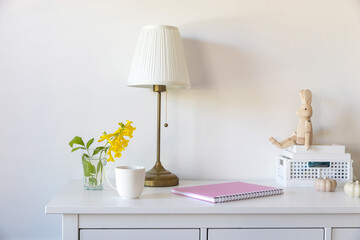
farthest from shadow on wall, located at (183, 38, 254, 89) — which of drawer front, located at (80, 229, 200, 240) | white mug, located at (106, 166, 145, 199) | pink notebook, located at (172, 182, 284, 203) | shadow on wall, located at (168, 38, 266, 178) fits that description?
drawer front, located at (80, 229, 200, 240)

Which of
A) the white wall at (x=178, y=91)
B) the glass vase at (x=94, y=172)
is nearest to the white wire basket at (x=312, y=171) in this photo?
the white wall at (x=178, y=91)

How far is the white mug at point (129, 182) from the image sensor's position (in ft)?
4.05

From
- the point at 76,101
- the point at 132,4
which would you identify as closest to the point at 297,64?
the point at 132,4

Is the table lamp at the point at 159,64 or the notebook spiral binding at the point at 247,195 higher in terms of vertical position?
the table lamp at the point at 159,64

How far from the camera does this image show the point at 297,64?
168 centimetres

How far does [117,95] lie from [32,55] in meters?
0.33

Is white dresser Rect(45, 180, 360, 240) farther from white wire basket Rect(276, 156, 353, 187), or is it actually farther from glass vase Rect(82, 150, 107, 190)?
white wire basket Rect(276, 156, 353, 187)

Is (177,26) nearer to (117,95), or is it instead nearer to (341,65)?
(117,95)

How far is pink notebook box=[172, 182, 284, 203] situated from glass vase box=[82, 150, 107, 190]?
0.24 meters

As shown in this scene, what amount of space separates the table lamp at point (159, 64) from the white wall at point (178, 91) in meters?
0.17

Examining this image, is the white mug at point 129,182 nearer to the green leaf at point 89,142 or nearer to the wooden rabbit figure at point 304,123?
the green leaf at point 89,142

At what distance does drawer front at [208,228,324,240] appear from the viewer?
1204 millimetres

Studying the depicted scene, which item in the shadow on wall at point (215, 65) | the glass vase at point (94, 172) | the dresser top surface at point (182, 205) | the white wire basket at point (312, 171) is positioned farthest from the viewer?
the shadow on wall at point (215, 65)

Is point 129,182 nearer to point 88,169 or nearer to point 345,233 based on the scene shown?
point 88,169
